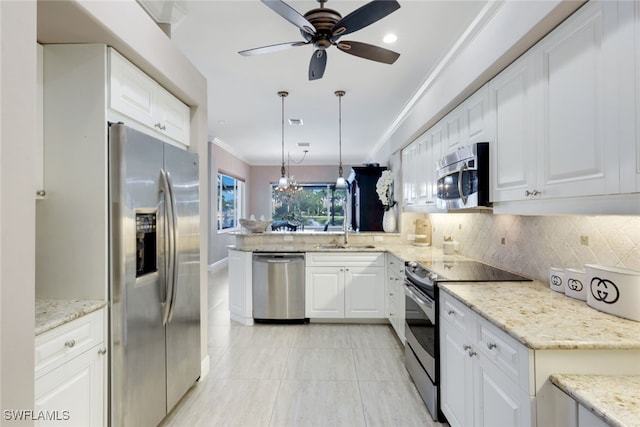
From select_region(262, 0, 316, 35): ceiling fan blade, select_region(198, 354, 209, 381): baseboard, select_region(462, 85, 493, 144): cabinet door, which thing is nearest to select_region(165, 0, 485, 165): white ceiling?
select_region(262, 0, 316, 35): ceiling fan blade

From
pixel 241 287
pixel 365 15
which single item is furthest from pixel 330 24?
pixel 241 287

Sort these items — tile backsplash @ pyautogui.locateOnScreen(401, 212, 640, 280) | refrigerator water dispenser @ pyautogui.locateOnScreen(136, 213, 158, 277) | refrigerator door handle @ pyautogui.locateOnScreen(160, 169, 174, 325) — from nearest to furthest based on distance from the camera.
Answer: tile backsplash @ pyautogui.locateOnScreen(401, 212, 640, 280), refrigerator water dispenser @ pyautogui.locateOnScreen(136, 213, 158, 277), refrigerator door handle @ pyautogui.locateOnScreen(160, 169, 174, 325)

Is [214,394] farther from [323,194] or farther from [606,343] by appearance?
[323,194]

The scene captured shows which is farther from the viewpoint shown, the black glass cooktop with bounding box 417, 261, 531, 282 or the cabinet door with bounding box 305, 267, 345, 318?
the cabinet door with bounding box 305, 267, 345, 318

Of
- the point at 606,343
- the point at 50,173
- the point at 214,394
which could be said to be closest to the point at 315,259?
the point at 214,394

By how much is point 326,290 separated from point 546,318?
2722 millimetres

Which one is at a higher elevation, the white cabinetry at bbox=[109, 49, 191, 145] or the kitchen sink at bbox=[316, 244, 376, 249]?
the white cabinetry at bbox=[109, 49, 191, 145]

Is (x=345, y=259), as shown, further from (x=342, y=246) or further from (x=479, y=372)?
(x=479, y=372)

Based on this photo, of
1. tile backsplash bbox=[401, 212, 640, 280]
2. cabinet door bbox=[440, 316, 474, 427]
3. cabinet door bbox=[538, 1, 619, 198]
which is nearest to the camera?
cabinet door bbox=[538, 1, 619, 198]

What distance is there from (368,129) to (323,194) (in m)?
4.73

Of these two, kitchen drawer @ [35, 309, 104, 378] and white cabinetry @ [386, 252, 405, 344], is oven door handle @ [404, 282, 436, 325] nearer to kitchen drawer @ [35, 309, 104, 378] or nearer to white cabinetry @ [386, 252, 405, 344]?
white cabinetry @ [386, 252, 405, 344]

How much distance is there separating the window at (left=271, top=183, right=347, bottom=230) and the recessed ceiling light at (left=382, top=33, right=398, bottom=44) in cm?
760

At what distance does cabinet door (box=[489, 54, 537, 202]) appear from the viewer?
1729mm

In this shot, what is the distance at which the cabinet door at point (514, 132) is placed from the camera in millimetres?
1729
